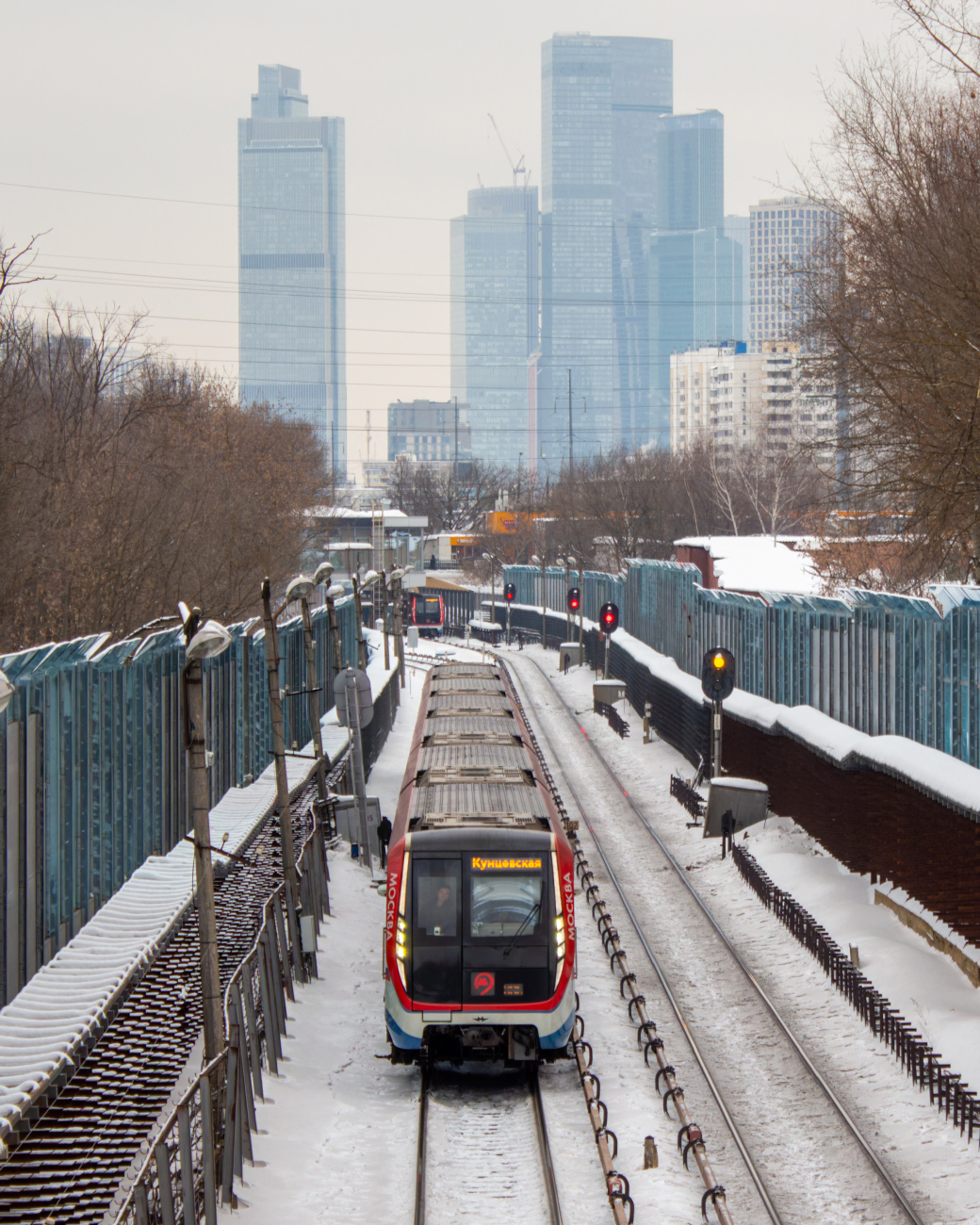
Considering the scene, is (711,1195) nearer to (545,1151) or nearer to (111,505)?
(545,1151)

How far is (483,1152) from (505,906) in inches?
91.1

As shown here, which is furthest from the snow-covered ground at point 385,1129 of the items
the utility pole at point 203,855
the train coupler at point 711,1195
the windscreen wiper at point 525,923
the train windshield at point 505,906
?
the train windshield at point 505,906

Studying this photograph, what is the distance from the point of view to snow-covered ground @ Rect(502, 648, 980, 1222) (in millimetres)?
11336

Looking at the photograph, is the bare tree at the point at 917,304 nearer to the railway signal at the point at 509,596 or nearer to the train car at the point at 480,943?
the train car at the point at 480,943

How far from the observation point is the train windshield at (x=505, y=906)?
13.2 m

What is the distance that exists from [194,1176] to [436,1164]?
2.86 m

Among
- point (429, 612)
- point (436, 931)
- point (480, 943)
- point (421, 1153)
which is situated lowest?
point (421, 1153)

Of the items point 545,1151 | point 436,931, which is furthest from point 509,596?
point 545,1151

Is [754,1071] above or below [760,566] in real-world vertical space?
below

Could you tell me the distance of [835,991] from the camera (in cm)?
1573

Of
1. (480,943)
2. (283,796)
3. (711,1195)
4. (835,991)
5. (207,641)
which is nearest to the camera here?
(207,641)

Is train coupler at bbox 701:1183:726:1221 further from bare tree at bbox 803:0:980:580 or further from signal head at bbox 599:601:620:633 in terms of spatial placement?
signal head at bbox 599:601:620:633

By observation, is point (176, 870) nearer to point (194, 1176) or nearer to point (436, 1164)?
point (436, 1164)

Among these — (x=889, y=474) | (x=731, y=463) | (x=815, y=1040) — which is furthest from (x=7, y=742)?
(x=731, y=463)
